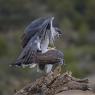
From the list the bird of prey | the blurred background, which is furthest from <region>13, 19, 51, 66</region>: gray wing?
the blurred background

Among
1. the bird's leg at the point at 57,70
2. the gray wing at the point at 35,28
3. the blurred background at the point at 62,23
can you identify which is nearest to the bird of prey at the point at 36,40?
the gray wing at the point at 35,28

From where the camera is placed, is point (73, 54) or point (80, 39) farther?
point (80, 39)

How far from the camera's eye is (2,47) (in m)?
43.0

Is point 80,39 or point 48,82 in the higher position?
point 80,39

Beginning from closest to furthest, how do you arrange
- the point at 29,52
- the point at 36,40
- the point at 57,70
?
the point at 29,52, the point at 36,40, the point at 57,70

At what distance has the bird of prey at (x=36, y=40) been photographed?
43.1ft

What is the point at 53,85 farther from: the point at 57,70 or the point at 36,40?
the point at 36,40

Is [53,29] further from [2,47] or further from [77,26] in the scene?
[77,26]

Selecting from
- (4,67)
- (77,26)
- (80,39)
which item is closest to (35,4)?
(77,26)

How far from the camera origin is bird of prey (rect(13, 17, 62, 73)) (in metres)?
13.1

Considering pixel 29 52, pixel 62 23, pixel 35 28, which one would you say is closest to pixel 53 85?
pixel 29 52

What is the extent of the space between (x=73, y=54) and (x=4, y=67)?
581 centimetres

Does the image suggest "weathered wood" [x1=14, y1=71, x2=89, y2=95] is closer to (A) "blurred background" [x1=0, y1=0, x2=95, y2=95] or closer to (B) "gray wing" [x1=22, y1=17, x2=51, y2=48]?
(B) "gray wing" [x1=22, y1=17, x2=51, y2=48]

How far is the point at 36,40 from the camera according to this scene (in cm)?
1338
